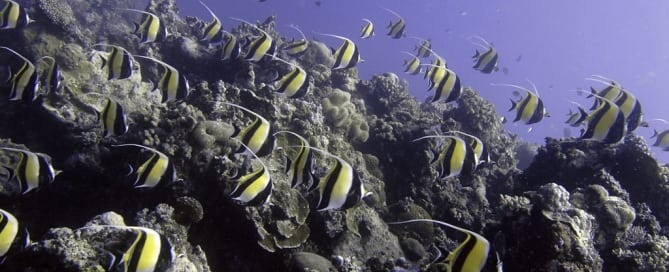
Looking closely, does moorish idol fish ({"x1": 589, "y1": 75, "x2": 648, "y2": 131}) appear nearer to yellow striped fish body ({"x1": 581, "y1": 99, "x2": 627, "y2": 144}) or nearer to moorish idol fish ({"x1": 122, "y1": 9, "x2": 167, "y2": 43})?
yellow striped fish body ({"x1": 581, "y1": 99, "x2": 627, "y2": 144})

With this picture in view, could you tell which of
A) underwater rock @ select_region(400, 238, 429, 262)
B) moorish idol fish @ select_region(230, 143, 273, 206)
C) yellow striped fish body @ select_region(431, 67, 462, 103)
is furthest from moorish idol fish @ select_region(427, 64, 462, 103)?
moorish idol fish @ select_region(230, 143, 273, 206)

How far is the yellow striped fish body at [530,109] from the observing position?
237 inches

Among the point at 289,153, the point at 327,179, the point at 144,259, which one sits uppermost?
the point at 327,179

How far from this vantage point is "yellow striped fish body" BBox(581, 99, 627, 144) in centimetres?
480

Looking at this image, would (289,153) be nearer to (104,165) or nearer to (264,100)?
(264,100)

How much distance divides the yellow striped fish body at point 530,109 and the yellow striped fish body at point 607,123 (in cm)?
112

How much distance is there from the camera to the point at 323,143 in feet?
20.4

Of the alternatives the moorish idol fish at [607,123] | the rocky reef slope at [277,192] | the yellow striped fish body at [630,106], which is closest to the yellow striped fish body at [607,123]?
the moorish idol fish at [607,123]

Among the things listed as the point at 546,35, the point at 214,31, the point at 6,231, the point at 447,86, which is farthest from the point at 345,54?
the point at 546,35

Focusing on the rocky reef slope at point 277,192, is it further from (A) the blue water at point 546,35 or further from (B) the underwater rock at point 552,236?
(A) the blue water at point 546,35

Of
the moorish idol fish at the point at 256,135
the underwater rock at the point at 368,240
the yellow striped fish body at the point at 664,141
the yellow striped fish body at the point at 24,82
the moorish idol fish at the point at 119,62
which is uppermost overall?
the moorish idol fish at the point at 256,135

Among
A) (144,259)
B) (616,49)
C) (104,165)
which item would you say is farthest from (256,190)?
(616,49)

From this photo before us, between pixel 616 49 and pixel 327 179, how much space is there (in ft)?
530

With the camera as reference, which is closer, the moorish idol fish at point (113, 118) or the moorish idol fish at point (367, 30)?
the moorish idol fish at point (113, 118)
